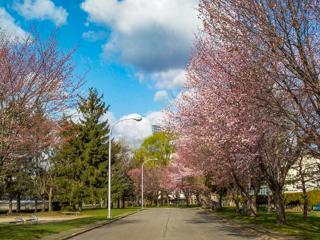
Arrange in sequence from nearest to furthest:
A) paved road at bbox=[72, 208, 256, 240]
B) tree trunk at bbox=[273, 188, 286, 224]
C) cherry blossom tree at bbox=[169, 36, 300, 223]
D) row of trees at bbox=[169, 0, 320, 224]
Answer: row of trees at bbox=[169, 0, 320, 224] < cherry blossom tree at bbox=[169, 36, 300, 223] < paved road at bbox=[72, 208, 256, 240] < tree trunk at bbox=[273, 188, 286, 224]

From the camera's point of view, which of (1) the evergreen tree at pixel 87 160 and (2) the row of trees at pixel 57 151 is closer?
(2) the row of trees at pixel 57 151

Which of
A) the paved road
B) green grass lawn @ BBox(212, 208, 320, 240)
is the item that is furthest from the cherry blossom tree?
the paved road

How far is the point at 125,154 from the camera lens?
8700 centimetres

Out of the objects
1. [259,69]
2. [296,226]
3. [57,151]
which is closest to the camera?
[259,69]

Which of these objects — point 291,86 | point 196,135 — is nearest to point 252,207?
point 196,135

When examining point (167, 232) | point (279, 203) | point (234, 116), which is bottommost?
point (167, 232)

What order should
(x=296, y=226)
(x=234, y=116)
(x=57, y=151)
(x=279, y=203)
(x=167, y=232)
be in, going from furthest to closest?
(x=57, y=151), (x=279, y=203), (x=296, y=226), (x=167, y=232), (x=234, y=116)

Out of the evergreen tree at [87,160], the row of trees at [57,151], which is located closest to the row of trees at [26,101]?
the row of trees at [57,151]

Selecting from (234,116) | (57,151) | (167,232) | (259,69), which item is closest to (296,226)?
(167,232)

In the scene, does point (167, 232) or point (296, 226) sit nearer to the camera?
point (167, 232)

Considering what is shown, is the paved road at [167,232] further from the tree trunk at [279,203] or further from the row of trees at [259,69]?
the row of trees at [259,69]

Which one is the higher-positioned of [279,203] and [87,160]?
[87,160]

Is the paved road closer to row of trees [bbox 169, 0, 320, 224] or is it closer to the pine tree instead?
row of trees [bbox 169, 0, 320, 224]

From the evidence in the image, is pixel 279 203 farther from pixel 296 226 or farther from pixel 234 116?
pixel 234 116
